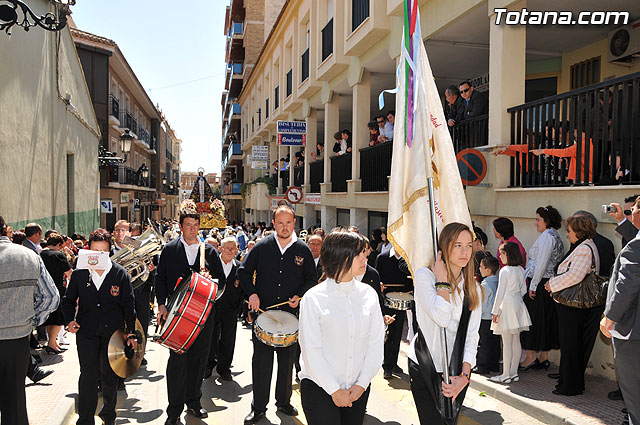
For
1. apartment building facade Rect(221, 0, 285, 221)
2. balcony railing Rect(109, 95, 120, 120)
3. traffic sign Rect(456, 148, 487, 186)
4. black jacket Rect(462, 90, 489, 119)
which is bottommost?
traffic sign Rect(456, 148, 487, 186)

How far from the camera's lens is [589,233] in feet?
18.9

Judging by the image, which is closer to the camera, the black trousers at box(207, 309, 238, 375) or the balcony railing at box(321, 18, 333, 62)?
the black trousers at box(207, 309, 238, 375)

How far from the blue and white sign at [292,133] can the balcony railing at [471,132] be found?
980 cm

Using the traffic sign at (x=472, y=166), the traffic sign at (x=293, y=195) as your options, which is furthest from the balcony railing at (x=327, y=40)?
the traffic sign at (x=472, y=166)

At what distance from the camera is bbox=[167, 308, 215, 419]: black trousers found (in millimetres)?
5129

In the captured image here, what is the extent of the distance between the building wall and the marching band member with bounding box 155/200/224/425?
5.81 m

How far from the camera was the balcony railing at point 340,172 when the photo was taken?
1655 centimetres

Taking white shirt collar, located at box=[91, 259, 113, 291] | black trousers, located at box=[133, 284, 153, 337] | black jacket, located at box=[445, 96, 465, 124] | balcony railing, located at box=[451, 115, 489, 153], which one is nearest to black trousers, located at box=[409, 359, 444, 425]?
white shirt collar, located at box=[91, 259, 113, 291]

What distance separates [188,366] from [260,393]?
32.0 inches

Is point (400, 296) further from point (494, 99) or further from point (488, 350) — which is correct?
point (494, 99)

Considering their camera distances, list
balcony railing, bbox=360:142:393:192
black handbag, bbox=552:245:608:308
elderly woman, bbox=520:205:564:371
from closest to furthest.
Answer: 1. black handbag, bbox=552:245:608:308
2. elderly woman, bbox=520:205:564:371
3. balcony railing, bbox=360:142:393:192

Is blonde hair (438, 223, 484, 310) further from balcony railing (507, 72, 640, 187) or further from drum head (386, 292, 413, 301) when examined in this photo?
balcony railing (507, 72, 640, 187)

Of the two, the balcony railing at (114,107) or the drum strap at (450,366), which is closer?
the drum strap at (450,366)

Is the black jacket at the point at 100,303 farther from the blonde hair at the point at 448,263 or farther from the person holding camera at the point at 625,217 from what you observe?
the person holding camera at the point at 625,217
